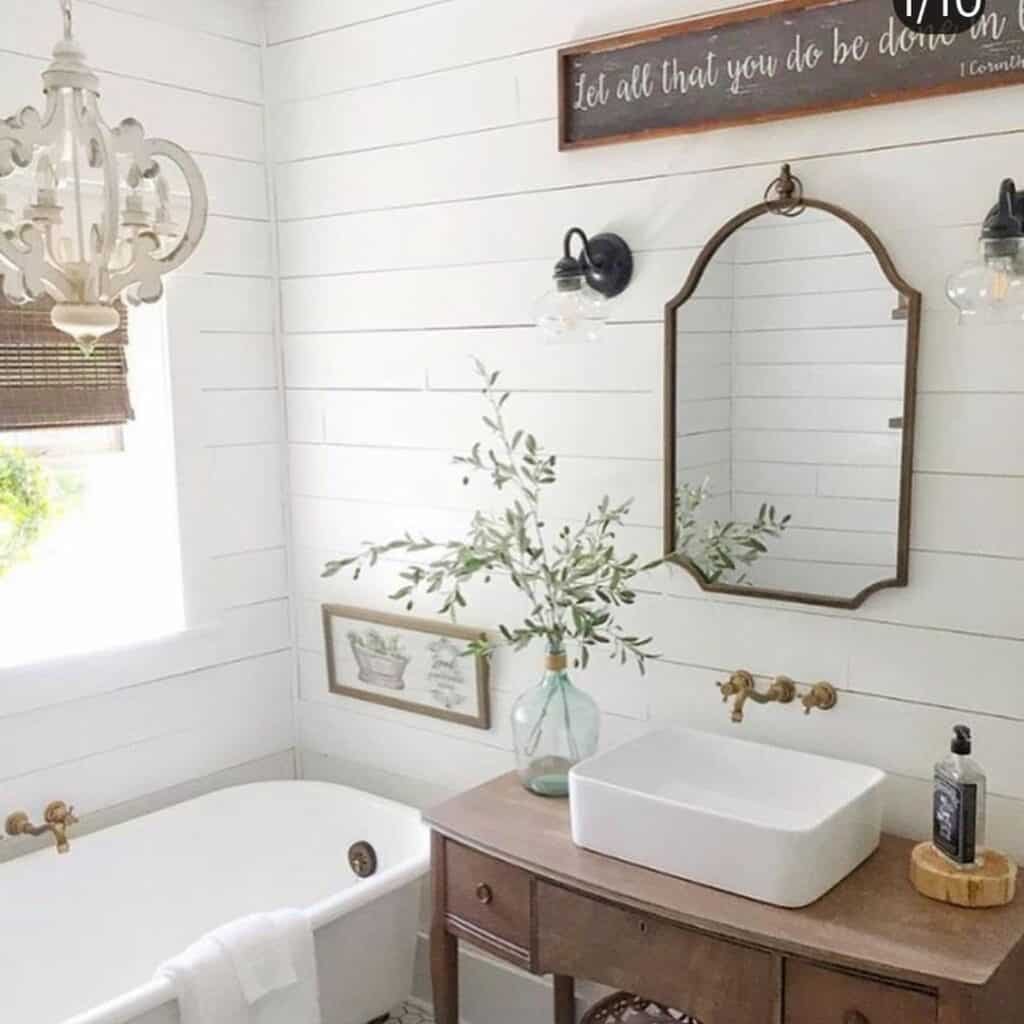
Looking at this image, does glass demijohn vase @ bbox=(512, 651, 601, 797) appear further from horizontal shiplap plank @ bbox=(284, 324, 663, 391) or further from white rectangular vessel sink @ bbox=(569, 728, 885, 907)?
horizontal shiplap plank @ bbox=(284, 324, 663, 391)

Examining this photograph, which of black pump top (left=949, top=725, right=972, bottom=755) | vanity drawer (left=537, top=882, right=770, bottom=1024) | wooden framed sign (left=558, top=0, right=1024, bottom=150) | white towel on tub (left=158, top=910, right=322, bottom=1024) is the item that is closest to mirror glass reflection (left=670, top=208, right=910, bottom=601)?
wooden framed sign (left=558, top=0, right=1024, bottom=150)

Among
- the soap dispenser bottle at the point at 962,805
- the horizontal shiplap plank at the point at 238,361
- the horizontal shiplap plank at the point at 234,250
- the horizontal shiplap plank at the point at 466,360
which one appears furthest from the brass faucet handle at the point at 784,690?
the horizontal shiplap plank at the point at 234,250

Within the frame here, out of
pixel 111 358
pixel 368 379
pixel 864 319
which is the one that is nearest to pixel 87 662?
pixel 111 358

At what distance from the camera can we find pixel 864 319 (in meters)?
1.99

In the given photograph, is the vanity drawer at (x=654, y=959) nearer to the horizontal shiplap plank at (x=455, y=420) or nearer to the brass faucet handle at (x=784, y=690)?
the brass faucet handle at (x=784, y=690)

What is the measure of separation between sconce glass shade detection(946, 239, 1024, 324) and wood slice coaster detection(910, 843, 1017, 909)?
858mm

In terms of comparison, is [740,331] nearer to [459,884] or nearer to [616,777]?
[616,777]

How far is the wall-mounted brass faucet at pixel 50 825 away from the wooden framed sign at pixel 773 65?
1805 millimetres

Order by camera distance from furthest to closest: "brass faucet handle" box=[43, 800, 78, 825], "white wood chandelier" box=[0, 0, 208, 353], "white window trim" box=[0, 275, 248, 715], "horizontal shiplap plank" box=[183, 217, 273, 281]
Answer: "horizontal shiplap plank" box=[183, 217, 273, 281], "white window trim" box=[0, 275, 248, 715], "brass faucet handle" box=[43, 800, 78, 825], "white wood chandelier" box=[0, 0, 208, 353]

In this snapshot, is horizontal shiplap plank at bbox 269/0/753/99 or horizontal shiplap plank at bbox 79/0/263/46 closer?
horizontal shiplap plank at bbox 269/0/753/99

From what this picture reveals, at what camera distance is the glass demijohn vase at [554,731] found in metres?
2.25

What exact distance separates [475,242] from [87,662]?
132 centimetres

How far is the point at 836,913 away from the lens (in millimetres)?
1753

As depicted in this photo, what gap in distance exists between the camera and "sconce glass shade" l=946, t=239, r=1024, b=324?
1.71m
